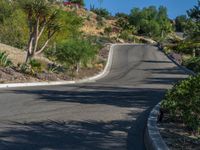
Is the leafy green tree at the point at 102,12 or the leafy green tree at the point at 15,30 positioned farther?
the leafy green tree at the point at 102,12

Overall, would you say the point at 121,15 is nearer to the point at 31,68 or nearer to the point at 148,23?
the point at 148,23

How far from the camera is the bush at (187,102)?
1067 cm

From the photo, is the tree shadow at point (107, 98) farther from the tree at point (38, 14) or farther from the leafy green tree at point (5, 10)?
the leafy green tree at point (5, 10)

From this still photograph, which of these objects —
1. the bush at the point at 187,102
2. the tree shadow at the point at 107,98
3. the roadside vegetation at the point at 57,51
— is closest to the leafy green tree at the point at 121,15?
the roadside vegetation at the point at 57,51

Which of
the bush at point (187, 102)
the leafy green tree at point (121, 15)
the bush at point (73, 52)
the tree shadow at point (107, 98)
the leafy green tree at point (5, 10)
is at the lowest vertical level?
the tree shadow at point (107, 98)

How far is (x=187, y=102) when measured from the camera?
36.5 feet

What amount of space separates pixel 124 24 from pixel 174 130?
11856cm

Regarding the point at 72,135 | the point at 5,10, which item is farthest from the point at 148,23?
the point at 72,135

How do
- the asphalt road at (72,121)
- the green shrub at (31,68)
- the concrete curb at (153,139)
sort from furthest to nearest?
the green shrub at (31,68) → the asphalt road at (72,121) → the concrete curb at (153,139)

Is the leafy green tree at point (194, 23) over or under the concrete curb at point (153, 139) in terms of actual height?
over

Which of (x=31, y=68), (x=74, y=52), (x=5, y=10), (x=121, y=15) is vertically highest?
(x=121, y=15)

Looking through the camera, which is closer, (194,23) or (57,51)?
(194,23)

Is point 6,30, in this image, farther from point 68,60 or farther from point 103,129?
point 103,129

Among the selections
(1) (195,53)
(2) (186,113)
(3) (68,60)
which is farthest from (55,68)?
(1) (195,53)
